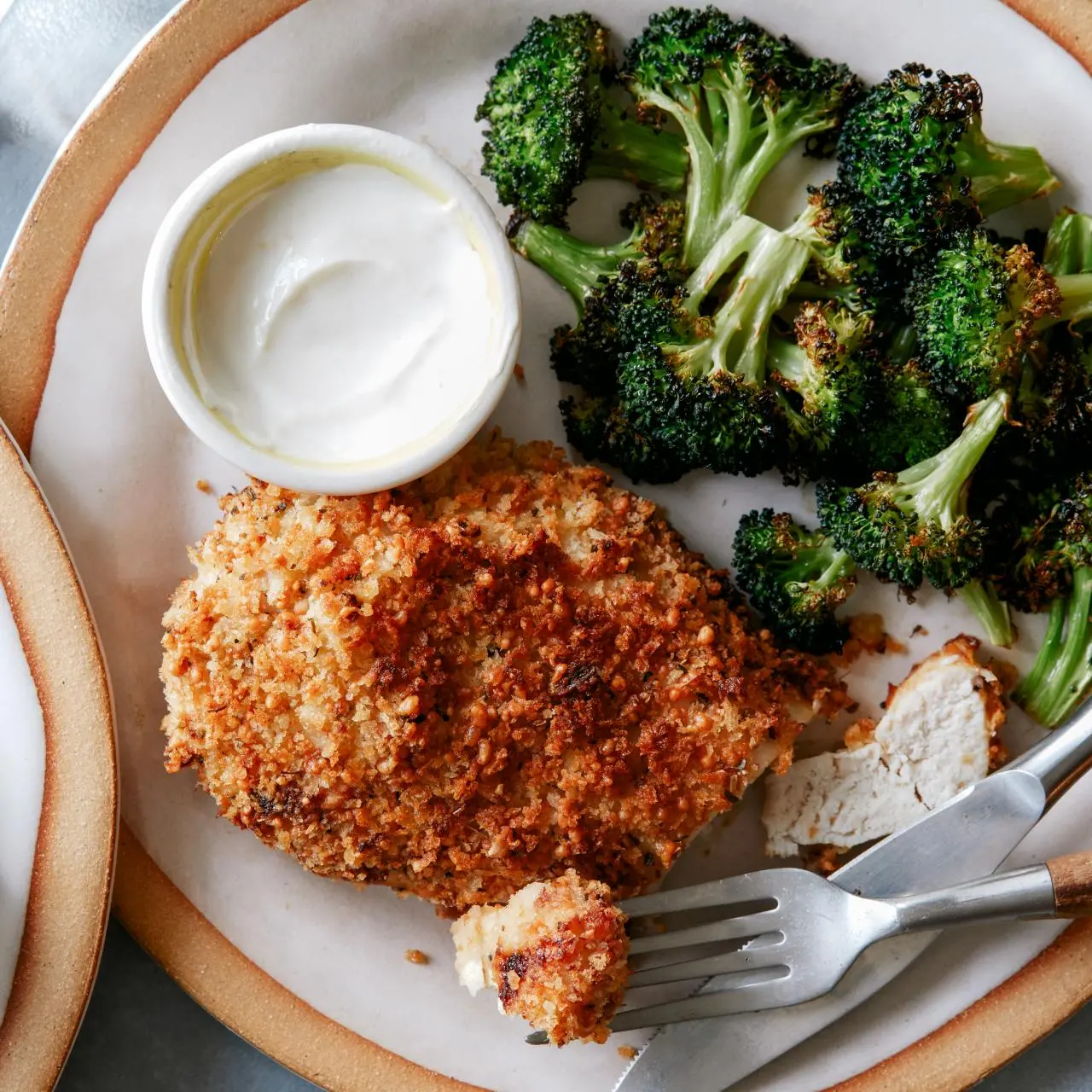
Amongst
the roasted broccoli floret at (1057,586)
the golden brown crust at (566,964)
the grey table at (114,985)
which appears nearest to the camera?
the golden brown crust at (566,964)

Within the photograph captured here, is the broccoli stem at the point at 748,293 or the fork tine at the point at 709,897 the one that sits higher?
the broccoli stem at the point at 748,293

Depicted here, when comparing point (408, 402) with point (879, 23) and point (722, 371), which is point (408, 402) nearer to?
point (722, 371)

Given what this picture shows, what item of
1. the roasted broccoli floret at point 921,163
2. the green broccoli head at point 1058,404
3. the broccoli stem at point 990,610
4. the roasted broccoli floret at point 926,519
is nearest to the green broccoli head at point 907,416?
the roasted broccoli floret at point 926,519

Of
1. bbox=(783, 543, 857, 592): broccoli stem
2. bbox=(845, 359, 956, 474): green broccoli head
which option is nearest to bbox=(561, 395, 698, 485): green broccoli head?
bbox=(783, 543, 857, 592): broccoli stem

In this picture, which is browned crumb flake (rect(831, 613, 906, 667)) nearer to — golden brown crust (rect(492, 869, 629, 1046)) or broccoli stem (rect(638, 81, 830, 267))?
golden brown crust (rect(492, 869, 629, 1046))

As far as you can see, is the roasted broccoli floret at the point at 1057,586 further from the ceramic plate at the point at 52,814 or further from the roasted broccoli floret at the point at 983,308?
the ceramic plate at the point at 52,814

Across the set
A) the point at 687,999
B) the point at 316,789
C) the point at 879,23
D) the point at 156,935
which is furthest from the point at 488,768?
the point at 879,23
